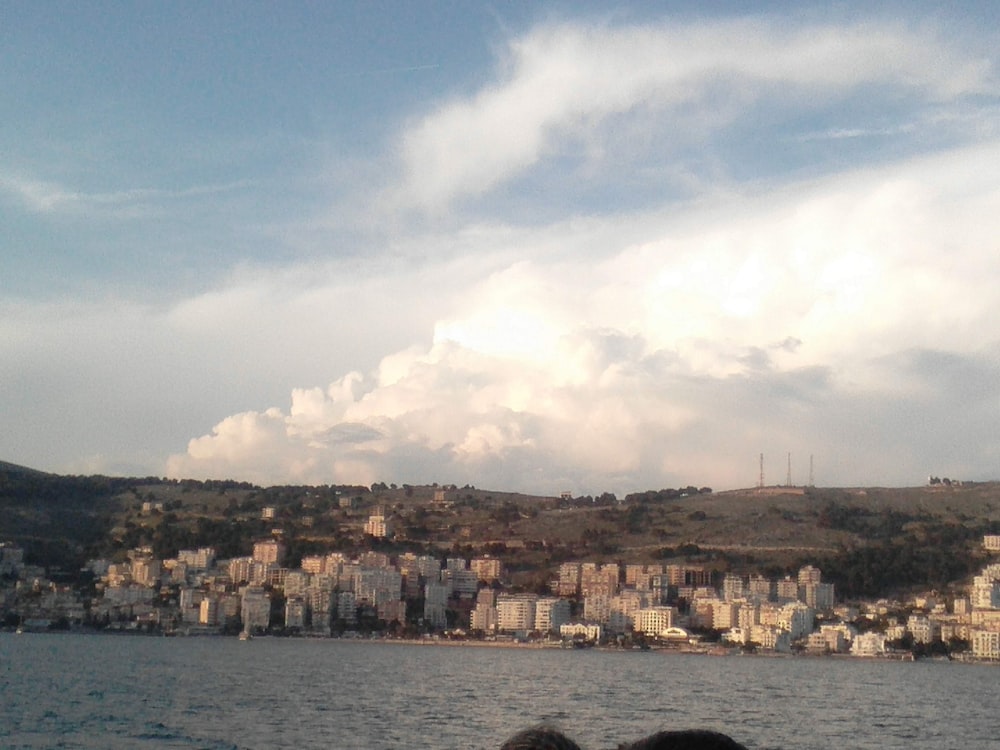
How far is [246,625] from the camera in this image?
10250 centimetres

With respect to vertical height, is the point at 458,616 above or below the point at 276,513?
below

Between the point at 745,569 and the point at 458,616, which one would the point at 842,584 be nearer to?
the point at 745,569

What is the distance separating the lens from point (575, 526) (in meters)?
124

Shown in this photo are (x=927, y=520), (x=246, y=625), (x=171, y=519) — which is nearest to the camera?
(x=246, y=625)

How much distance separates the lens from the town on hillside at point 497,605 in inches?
3748

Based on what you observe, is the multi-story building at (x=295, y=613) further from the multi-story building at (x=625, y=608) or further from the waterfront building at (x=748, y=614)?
the waterfront building at (x=748, y=614)

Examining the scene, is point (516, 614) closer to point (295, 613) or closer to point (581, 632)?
point (581, 632)

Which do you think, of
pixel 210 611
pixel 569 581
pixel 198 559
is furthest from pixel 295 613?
pixel 569 581

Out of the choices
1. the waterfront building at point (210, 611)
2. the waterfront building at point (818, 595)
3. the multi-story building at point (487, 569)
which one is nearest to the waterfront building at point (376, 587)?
the multi-story building at point (487, 569)

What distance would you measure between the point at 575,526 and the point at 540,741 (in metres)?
123

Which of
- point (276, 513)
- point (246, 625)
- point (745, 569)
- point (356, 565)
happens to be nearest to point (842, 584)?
point (745, 569)

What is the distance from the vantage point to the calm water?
34.2m

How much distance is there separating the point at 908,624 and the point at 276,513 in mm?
69438

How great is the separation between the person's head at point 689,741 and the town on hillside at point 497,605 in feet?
312
